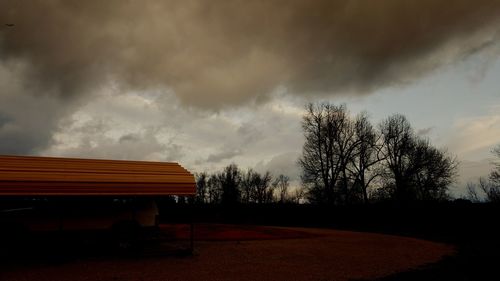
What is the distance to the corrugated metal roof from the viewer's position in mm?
11734

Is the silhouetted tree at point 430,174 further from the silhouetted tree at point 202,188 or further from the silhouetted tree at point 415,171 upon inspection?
the silhouetted tree at point 202,188

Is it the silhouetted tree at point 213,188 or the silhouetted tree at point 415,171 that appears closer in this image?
the silhouetted tree at point 415,171

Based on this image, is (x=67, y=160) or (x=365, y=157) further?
(x=365, y=157)

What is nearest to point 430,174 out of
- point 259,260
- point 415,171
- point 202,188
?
point 415,171

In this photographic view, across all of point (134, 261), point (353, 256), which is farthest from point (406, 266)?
point (134, 261)

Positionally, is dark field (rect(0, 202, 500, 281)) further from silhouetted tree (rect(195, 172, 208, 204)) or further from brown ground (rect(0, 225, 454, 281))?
silhouetted tree (rect(195, 172, 208, 204))

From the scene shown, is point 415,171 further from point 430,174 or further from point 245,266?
point 245,266

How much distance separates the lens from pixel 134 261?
12531 mm

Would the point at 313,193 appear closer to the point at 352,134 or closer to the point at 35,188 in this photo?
the point at 352,134

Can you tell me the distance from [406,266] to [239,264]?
5735mm

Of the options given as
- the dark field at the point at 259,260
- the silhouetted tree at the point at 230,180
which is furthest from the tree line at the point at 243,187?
the dark field at the point at 259,260

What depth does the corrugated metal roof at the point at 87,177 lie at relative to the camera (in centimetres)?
1173

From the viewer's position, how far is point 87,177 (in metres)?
12.8

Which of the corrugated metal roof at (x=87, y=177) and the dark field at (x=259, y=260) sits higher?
the corrugated metal roof at (x=87, y=177)
